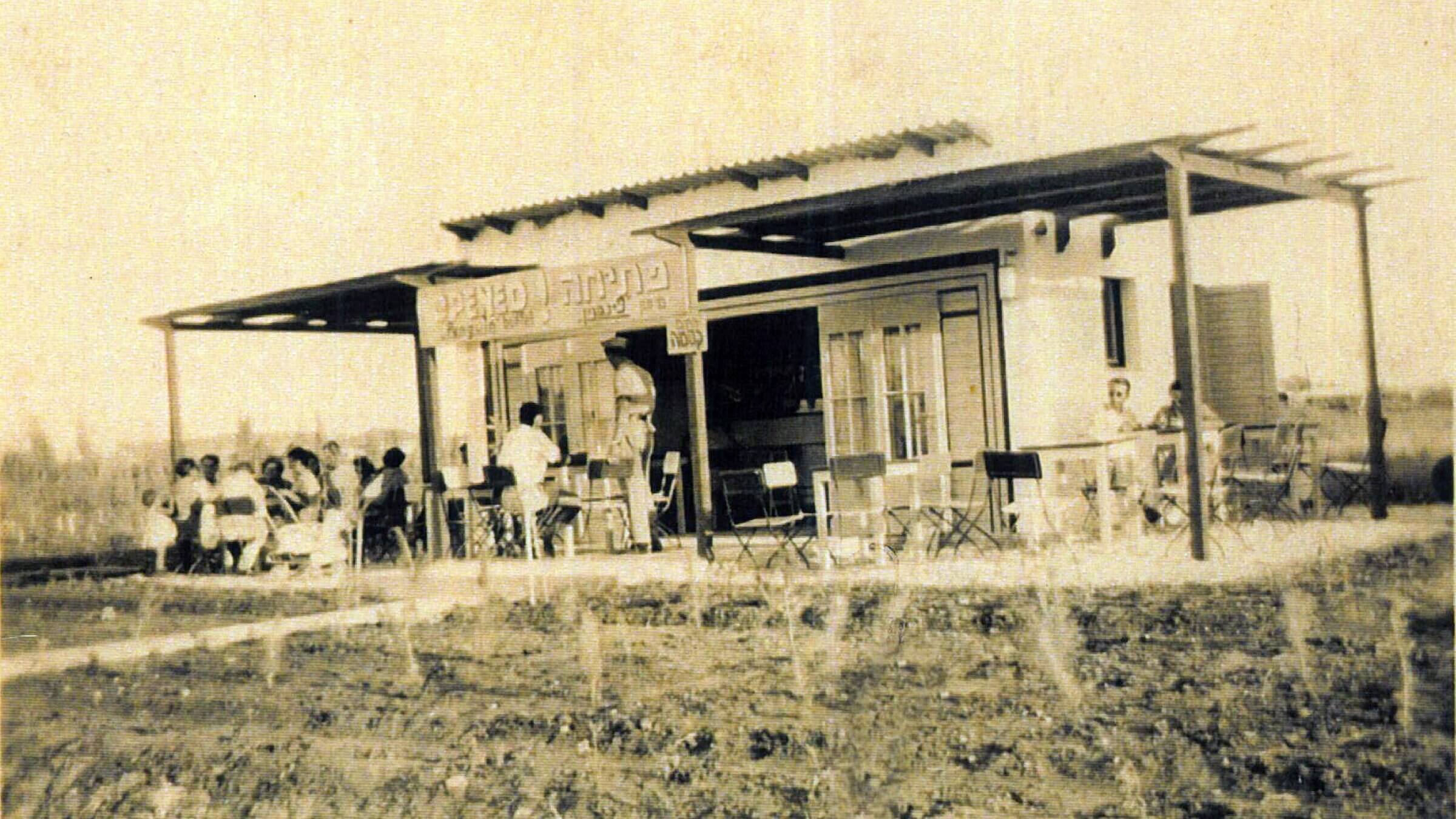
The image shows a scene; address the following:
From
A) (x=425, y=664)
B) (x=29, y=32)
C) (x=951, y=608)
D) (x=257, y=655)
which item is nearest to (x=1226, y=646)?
(x=951, y=608)

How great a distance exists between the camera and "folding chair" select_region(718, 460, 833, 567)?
9750mm

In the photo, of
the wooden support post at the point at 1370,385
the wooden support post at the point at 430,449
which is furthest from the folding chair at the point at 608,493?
the wooden support post at the point at 1370,385

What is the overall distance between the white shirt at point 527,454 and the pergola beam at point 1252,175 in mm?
5994

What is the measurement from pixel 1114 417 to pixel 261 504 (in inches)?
333

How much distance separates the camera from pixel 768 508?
12578 mm

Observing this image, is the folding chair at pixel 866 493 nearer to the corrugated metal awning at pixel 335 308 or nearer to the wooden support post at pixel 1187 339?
the wooden support post at pixel 1187 339

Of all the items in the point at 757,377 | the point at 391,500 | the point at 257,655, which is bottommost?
the point at 257,655

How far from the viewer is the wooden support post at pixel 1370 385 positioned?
9.47 metres

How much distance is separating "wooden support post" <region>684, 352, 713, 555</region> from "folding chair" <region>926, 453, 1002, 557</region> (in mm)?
1828

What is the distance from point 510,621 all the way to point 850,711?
12.0 feet

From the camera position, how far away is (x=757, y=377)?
14.8m

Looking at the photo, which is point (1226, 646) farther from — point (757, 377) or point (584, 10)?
point (757, 377)

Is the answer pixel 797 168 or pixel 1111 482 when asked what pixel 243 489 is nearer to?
pixel 797 168

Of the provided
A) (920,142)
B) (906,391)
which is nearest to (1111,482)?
(906,391)
